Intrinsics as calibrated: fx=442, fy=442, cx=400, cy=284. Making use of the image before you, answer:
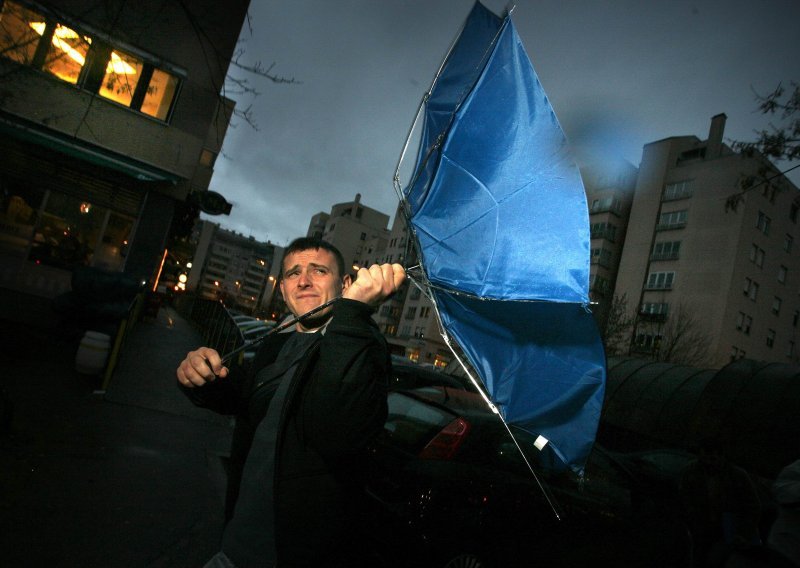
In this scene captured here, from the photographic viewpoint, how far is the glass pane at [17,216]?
920cm

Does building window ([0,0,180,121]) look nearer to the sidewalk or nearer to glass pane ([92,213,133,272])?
glass pane ([92,213,133,272])

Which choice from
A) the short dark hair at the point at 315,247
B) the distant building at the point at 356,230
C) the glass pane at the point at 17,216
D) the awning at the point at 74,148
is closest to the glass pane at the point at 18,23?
the awning at the point at 74,148

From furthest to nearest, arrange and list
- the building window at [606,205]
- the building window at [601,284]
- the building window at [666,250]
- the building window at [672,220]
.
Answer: the building window at [606,205] → the building window at [601,284] → the building window at [672,220] → the building window at [666,250]

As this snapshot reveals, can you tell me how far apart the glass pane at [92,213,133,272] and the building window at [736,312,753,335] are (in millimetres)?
39498

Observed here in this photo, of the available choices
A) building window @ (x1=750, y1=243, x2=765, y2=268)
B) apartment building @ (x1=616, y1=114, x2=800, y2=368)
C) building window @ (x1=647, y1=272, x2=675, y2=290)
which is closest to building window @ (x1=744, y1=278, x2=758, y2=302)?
apartment building @ (x1=616, y1=114, x2=800, y2=368)

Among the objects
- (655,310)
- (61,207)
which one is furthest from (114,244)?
(655,310)

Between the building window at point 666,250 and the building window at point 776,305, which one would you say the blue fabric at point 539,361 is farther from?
the building window at point 776,305

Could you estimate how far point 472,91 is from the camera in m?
1.84

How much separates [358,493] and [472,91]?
1.66 m

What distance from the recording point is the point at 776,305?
120ft

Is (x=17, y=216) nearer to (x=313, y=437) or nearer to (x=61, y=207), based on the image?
(x=61, y=207)

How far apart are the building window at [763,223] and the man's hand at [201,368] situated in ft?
143

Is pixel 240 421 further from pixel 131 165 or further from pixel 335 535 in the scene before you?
pixel 131 165

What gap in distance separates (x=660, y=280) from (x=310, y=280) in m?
41.6
